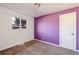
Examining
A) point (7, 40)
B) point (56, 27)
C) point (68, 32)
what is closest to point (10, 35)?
point (7, 40)

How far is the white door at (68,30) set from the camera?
3.78m

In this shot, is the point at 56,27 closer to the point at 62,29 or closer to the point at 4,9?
the point at 62,29

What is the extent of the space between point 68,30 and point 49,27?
1425mm

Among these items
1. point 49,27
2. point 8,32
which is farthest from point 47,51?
point 8,32

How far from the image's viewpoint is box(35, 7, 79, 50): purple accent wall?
4.64m

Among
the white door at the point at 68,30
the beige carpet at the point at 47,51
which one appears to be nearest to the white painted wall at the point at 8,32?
the beige carpet at the point at 47,51

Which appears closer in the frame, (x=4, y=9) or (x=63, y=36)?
(x=4, y=9)

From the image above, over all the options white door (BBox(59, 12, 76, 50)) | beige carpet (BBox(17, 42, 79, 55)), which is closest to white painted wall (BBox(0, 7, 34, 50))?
beige carpet (BBox(17, 42, 79, 55))

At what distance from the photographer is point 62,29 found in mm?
4332

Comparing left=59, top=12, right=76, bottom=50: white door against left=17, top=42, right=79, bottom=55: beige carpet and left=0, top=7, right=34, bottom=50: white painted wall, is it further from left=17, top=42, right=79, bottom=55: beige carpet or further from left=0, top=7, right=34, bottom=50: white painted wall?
left=0, top=7, right=34, bottom=50: white painted wall

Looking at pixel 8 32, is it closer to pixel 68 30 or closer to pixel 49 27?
pixel 49 27

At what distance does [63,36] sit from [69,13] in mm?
1150

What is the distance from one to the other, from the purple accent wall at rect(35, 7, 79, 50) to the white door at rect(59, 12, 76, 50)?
0.23 meters

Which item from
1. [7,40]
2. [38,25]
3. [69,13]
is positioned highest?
[69,13]
